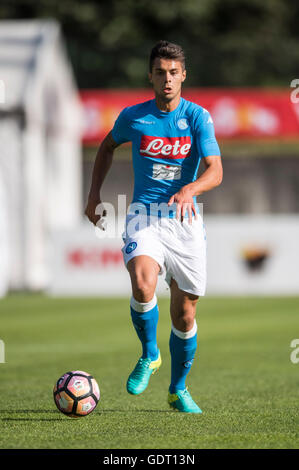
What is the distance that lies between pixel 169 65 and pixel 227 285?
14390 millimetres

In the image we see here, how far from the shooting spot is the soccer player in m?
6.08

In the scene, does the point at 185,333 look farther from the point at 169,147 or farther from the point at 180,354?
the point at 169,147

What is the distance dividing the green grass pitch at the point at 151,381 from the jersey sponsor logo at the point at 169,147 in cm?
170

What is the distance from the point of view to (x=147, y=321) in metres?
6.28

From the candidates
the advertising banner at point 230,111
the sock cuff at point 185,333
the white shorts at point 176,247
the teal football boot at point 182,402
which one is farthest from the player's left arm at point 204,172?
the advertising banner at point 230,111

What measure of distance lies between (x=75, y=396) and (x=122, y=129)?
1820mm

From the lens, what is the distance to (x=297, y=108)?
88.5 feet

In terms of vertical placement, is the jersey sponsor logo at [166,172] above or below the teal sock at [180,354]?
above

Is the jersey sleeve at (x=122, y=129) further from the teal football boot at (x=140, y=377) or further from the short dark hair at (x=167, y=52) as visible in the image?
the teal football boot at (x=140, y=377)

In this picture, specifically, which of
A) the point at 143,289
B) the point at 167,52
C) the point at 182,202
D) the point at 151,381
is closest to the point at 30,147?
the point at 151,381

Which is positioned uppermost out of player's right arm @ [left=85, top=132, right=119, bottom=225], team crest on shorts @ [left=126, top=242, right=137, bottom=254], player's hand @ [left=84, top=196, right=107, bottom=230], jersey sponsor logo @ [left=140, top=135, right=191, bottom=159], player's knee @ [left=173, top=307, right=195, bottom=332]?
jersey sponsor logo @ [left=140, top=135, right=191, bottom=159]

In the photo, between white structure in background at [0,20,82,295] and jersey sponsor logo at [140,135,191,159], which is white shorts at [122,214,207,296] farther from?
white structure in background at [0,20,82,295]

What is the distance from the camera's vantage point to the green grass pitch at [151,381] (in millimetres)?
5230

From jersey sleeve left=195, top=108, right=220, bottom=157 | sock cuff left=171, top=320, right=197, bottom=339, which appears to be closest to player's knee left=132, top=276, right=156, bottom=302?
sock cuff left=171, top=320, right=197, bottom=339
